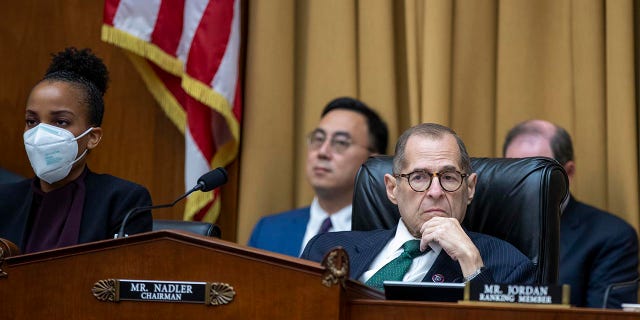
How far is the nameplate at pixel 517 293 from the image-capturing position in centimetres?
196

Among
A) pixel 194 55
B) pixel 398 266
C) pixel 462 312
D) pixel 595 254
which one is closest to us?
pixel 462 312

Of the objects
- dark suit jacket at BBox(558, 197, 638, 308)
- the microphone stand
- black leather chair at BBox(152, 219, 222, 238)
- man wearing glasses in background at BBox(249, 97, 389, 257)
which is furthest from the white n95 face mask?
dark suit jacket at BBox(558, 197, 638, 308)

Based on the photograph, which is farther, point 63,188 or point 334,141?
point 334,141

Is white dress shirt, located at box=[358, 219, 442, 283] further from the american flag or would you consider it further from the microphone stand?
the american flag

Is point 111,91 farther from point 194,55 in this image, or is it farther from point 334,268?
point 334,268

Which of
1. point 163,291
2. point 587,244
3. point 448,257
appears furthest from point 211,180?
point 587,244

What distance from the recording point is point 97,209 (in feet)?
9.72

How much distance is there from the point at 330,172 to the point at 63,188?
5.77ft

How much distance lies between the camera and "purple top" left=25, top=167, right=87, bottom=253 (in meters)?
2.92

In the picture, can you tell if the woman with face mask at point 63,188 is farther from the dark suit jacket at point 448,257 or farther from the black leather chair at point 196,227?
the dark suit jacket at point 448,257

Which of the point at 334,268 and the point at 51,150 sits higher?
the point at 51,150

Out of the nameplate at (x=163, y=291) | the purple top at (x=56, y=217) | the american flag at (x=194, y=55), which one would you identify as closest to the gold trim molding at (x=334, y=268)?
the nameplate at (x=163, y=291)

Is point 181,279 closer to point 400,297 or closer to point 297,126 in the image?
point 400,297

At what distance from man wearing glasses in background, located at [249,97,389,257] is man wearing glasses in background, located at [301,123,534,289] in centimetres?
141
